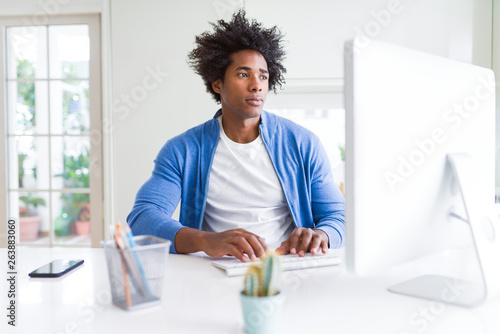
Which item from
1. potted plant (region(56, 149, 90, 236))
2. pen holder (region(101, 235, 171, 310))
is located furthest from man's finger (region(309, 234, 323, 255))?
potted plant (region(56, 149, 90, 236))

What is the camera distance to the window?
9.26ft

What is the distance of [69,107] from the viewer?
287 cm

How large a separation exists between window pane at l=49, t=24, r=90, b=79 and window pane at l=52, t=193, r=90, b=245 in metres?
0.80

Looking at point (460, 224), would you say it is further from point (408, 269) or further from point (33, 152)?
point (33, 152)

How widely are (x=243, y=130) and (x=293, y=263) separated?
2.18ft

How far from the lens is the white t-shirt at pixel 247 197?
4.66 ft

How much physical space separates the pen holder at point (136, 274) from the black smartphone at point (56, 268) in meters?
0.27

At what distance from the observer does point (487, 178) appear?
886 mm

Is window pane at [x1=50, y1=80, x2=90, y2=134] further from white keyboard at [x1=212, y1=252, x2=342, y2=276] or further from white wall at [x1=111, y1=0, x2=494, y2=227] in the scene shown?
white keyboard at [x1=212, y1=252, x2=342, y2=276]

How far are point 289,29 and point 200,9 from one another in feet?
1.82

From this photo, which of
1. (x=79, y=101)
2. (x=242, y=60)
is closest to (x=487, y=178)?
(x=242, y=60)

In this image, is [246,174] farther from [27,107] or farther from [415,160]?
[27,107]

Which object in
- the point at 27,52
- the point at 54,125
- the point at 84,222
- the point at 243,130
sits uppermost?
the point at 27,52

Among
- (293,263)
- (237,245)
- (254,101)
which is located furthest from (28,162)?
(293,263)
